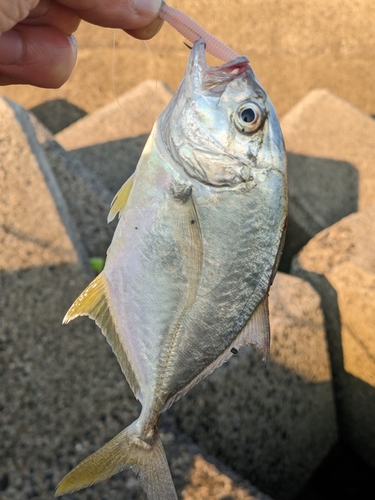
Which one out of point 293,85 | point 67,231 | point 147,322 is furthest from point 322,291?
point 293,85

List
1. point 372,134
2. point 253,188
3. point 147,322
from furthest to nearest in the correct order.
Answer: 1. point 372,134
2. point 147,322
3. point 253,188

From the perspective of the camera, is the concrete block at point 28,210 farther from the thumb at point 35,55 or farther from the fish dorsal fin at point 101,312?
the fish dorsal fin at point 101,312

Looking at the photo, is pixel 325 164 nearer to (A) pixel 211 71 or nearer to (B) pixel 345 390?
(B) pixel 345 390

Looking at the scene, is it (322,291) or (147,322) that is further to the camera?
(322,291)

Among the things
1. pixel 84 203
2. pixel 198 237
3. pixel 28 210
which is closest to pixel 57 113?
pixel 84 203

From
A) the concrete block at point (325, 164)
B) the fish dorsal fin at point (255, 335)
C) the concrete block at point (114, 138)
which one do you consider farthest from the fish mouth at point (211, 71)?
the concrete block at point (325, 164)

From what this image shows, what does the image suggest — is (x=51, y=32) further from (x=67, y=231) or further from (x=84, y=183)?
(x=84, y=183)
